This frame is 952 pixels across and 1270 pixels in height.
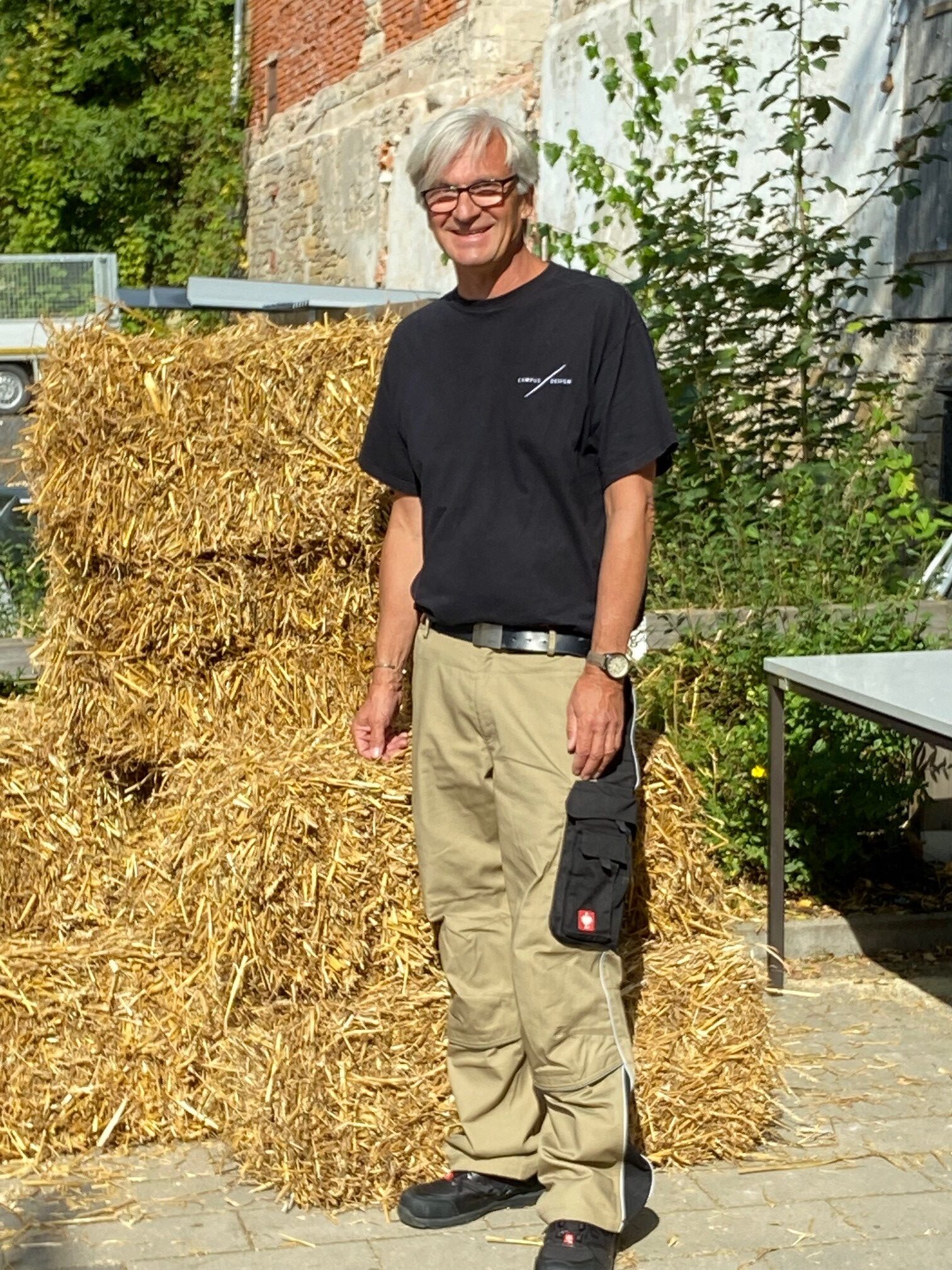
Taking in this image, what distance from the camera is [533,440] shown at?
3.68m

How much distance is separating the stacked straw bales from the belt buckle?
766 mm

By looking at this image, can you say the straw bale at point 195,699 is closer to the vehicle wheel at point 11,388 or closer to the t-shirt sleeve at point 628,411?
the t-shirt sleeve at point 628,411

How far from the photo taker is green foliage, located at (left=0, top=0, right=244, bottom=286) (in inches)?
867

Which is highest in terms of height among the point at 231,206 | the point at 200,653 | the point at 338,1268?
the point at 231,206

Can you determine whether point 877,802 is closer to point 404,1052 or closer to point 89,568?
point 404,1052

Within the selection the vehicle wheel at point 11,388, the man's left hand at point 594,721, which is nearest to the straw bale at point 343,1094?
the man's left hand at point 594,721

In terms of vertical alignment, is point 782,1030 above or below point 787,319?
below

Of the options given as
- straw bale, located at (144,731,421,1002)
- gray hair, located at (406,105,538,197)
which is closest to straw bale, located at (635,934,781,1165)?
straw bale, located at (144,731,421,1002)

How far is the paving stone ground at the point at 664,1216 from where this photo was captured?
3.74 m

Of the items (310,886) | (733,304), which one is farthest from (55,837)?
(733,304)

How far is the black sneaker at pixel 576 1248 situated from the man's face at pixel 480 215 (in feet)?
6.73

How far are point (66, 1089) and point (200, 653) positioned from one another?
1.24m

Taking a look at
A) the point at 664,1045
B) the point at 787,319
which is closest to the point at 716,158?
the point at 787,319

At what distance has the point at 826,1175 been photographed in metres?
4.12
